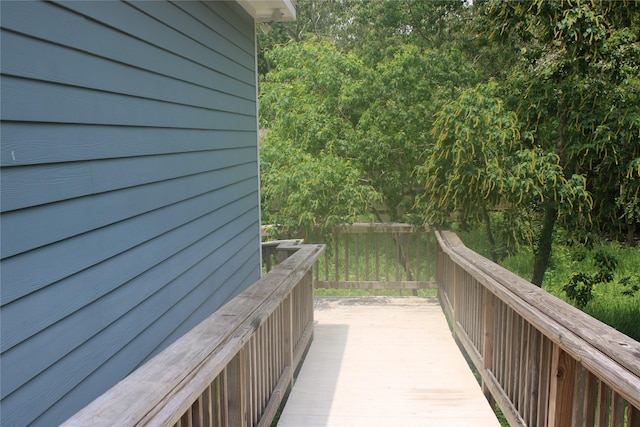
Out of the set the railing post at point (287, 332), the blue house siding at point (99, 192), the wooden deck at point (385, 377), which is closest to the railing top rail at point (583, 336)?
the wooden deck at point (385, 377)

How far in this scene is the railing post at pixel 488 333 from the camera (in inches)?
141

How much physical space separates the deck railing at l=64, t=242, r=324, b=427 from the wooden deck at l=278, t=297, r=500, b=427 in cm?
24

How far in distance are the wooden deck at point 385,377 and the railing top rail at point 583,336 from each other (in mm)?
897

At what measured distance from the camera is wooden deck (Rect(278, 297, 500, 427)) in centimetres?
342

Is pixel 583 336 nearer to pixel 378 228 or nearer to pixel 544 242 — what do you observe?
pixel 544 242

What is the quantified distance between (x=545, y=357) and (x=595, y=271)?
844cm

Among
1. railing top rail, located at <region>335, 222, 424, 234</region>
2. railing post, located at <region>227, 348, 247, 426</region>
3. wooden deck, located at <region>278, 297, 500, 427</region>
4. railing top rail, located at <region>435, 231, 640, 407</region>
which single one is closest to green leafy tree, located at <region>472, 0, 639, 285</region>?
railing top rail, located at <region>335, 222, 424, 234</region>

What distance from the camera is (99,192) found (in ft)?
7.47

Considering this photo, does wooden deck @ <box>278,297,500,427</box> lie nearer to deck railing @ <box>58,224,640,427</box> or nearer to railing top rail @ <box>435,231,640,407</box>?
deck railing @ <box>58,224,640,427</box>

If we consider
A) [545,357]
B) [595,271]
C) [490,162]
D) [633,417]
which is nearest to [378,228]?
[490,162]

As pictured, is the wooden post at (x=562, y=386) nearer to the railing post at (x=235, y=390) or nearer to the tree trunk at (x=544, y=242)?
the railing post at (x=235, y=390)

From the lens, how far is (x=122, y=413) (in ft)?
4.42

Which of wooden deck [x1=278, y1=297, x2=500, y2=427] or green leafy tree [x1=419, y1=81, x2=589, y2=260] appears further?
green leafy tree [x1=419, y1=81, x2=589, y2=260]

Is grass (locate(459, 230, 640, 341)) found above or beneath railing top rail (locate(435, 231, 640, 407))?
beneath
